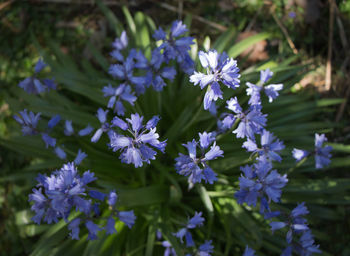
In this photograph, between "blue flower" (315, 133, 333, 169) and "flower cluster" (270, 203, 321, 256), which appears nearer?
"flower cluster" (270, 203, 321, 256)

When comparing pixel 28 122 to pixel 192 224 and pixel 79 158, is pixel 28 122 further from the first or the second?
pixel 192 224

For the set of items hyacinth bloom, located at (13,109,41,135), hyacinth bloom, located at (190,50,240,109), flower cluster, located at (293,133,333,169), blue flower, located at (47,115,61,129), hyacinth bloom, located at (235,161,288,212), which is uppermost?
blue flower, located at (47,115,61,129)

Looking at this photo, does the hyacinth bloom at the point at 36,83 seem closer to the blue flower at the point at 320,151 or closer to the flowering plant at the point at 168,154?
the flowering plant at the point at 168,154

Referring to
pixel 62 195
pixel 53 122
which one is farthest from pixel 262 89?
pixel 53 122

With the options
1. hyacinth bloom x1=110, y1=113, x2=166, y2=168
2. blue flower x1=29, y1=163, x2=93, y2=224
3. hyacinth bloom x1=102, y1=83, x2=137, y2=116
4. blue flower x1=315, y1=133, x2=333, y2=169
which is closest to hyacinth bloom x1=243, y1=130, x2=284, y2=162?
blue flower x1=315, y1=133, x2=333, y2=169

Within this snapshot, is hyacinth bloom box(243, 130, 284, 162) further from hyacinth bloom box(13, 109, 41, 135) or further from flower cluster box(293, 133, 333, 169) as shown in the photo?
hyacinth bloom box(13, 109, 41, 135)

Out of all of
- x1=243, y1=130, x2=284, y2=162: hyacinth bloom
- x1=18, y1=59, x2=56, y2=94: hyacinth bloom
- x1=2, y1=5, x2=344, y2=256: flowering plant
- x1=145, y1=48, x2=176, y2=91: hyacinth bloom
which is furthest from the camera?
x1=18, y1=59, x2=56, y2=94: hyacinth bloom

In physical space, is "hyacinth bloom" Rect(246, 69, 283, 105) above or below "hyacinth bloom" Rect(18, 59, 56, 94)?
below

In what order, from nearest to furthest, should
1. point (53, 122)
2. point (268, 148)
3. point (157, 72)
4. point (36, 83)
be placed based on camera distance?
point (268, 148)
point (157, 72)
point (53, 122)
point (36, 83)
